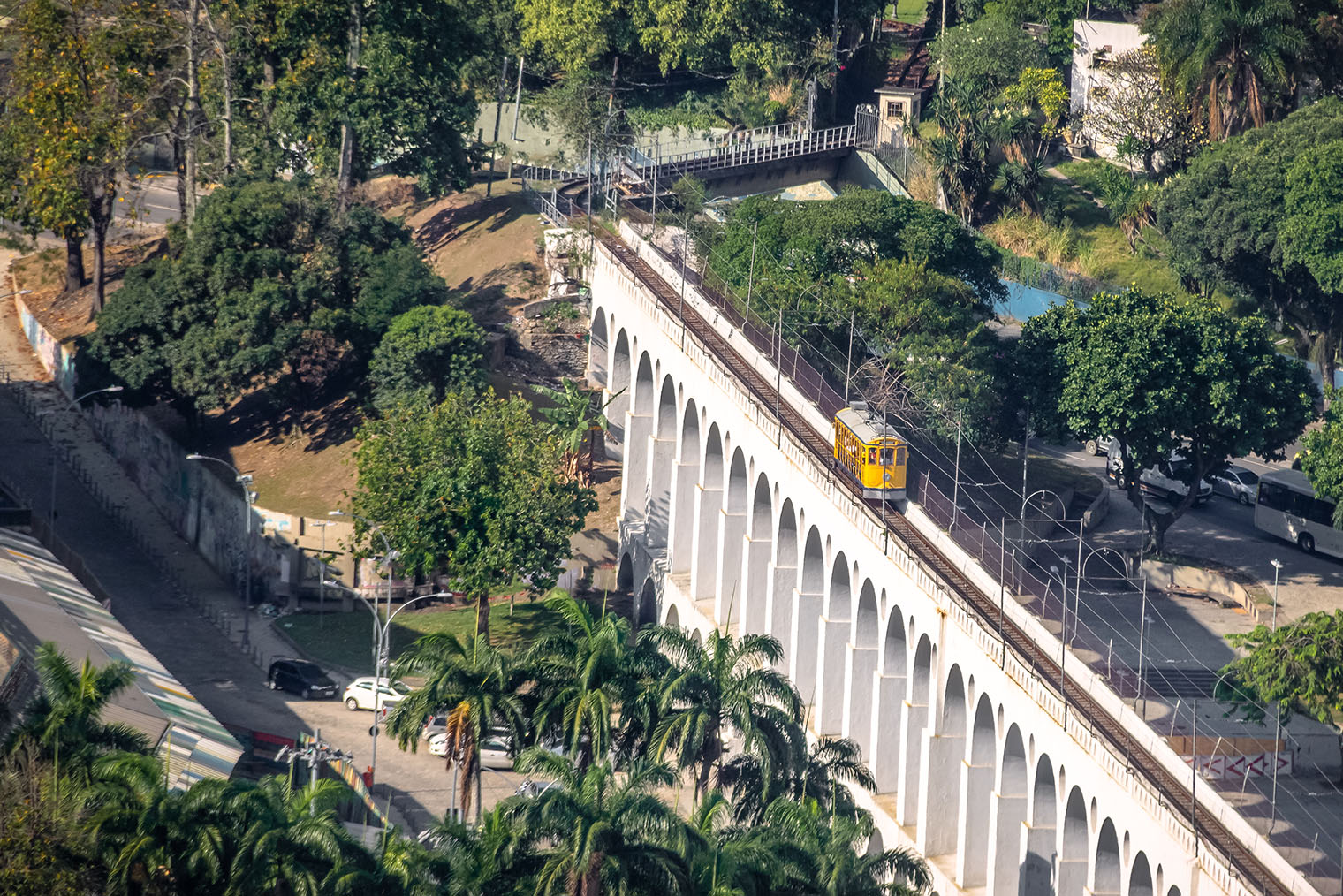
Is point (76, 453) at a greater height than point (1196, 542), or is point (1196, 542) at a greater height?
point (1196, 542)

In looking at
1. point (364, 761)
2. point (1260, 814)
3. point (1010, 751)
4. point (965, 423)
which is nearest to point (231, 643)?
point (364, 761)

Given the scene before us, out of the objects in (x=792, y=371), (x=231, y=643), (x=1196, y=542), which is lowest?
(x=231, y=643)

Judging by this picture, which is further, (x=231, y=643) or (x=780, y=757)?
(x=231, y=643)

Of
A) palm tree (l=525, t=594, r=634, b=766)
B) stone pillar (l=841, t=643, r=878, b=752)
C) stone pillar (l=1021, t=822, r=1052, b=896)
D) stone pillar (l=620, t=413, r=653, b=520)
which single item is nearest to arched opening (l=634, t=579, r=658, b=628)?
stone pillar (l=620, t=413, r=653, b=520)

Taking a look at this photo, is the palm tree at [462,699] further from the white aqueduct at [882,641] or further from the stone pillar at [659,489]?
the stone pillar at [659,489]

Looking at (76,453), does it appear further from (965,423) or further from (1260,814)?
(1260,814)

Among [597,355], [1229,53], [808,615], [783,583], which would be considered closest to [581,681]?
[808,615]
